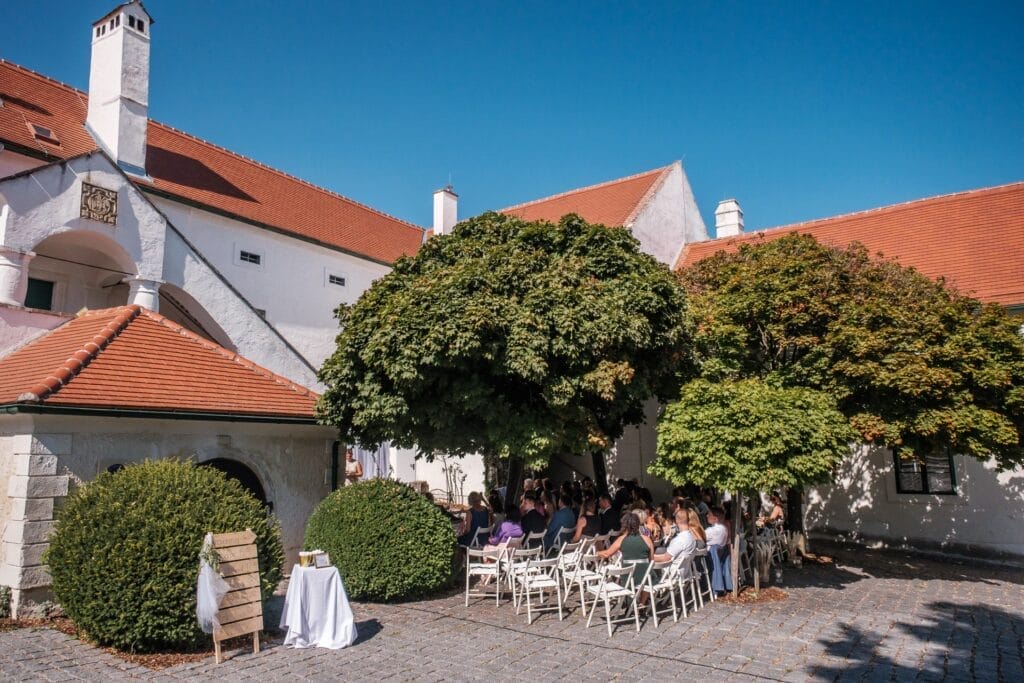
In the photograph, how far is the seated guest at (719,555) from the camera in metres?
10.3

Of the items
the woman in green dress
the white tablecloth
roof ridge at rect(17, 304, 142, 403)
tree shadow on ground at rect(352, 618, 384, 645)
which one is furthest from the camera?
the woman in green dress

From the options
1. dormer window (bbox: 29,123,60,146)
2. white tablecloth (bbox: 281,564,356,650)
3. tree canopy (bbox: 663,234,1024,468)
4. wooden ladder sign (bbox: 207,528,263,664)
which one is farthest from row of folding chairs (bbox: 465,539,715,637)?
dormer window (bbox: 29,123,60,146)

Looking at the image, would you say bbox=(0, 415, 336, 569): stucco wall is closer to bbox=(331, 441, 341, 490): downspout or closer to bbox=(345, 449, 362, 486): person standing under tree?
bbox=(331, 441, 341, 490): downspout

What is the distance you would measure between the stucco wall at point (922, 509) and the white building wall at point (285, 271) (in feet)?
51.1

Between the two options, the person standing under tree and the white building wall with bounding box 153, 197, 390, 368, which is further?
the person standing under tree

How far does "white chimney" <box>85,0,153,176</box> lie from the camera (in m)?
17.3

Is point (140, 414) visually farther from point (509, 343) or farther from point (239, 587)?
point (509, 343)

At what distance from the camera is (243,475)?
11.2m

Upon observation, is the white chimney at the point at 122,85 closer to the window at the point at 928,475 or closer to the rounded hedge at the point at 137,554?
the rounded hedge at the point at 137,554

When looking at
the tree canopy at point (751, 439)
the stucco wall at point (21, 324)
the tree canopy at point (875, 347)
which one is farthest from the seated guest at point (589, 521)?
the stucco wall at point (21, 324)

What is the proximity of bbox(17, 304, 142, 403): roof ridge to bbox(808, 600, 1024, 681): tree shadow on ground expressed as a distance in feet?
31.4

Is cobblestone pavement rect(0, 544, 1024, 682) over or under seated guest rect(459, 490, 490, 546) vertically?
under

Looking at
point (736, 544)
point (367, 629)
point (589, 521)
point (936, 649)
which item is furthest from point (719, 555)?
point (367, 629)

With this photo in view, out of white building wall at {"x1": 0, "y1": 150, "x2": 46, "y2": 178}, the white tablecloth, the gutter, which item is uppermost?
white building wall at {"x1": 0, "y1": 150, "x2": 46, "y2": 178}
